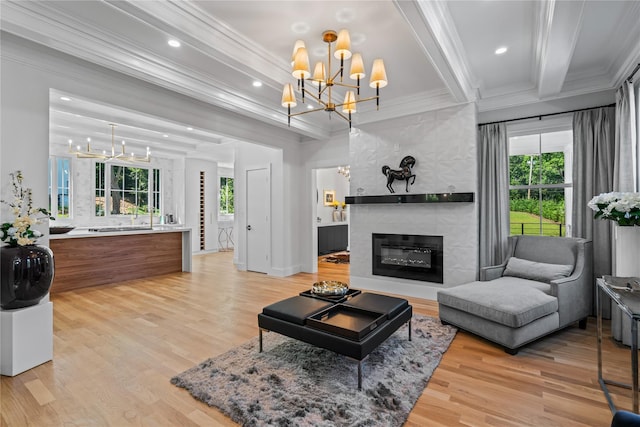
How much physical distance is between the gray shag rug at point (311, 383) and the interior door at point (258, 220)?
3.51 meters

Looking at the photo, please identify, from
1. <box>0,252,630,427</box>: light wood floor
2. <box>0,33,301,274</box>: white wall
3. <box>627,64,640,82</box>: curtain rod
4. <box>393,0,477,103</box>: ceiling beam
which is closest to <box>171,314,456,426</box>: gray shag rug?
<box>0,252,630,427</box>: light wood floor

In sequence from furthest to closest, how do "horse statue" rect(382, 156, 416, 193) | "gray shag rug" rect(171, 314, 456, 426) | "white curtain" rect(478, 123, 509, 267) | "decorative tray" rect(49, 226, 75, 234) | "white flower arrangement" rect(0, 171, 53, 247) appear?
"decorative tray" rect(49, 226, 75, 234), "horse statue" rect(382, 156, 416, 193), "white curtain" rect(478, 123, 509, 267), "white flower arrangement" rect(0, 171, 53, 247), "gray shag rug" rect(171, 314, 456, 426)

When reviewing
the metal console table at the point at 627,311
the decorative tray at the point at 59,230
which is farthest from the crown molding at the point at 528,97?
the decorative tray at the point at 59,230

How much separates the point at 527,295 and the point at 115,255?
631cm

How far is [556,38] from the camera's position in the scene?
259 cm

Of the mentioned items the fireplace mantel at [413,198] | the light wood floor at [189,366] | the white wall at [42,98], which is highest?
the white wall at [42,98]

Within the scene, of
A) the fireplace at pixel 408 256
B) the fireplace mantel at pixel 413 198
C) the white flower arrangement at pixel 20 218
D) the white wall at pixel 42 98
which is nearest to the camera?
the white flower arrangement at pixel 20 218

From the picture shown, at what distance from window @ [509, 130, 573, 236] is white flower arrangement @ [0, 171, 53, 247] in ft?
18.3

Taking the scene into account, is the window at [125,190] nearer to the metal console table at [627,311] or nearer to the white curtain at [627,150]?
the metal console table at [627,311]

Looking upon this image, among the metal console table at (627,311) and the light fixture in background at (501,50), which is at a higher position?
the light fixture in background at (501,50)

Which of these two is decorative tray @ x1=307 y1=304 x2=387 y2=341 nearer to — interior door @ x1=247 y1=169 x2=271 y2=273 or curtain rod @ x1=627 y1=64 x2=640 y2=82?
curtain rod @ x1=627 y1=64 x2=640 y2=82

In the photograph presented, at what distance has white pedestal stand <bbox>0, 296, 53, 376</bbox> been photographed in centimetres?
245

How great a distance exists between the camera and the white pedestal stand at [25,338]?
8.04 feet

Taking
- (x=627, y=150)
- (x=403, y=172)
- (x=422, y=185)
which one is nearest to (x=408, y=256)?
(x=422, y=185)
